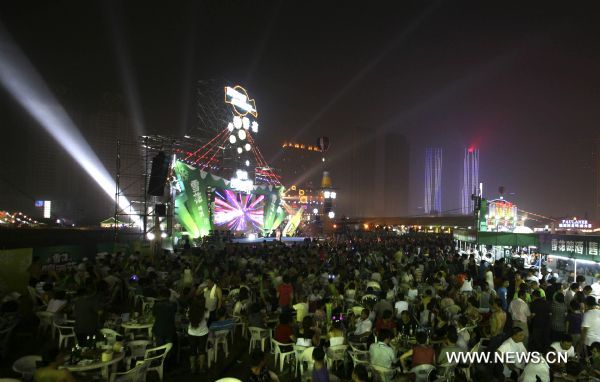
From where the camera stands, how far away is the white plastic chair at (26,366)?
476cm

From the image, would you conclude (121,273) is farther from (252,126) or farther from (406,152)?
(406,152)

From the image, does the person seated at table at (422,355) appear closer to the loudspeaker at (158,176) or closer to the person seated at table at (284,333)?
the person seated at table at (284,333)

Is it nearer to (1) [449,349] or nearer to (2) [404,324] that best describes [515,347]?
(1) [449,349]

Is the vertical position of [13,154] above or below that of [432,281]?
above

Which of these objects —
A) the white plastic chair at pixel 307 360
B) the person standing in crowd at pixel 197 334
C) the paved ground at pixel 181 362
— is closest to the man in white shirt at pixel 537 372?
the white plastic chair at pixel 307 360

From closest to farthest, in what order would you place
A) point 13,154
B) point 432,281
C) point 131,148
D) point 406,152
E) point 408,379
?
1. point 408,379
2. point 432,281
3. point 13,154
4. point 131,148
5. point 406,152

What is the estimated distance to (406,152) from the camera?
429 ft

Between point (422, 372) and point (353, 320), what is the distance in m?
2.42

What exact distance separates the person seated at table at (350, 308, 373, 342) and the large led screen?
2496 cm

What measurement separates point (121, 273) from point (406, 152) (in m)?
127

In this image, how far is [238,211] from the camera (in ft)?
107

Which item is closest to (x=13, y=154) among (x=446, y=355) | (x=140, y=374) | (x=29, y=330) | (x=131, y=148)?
(x=131, y=148)

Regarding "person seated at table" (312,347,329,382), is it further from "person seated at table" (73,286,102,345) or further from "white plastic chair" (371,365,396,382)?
"person seated at table" (73,286,102,345)

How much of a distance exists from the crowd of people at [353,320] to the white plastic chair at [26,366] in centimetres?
56
